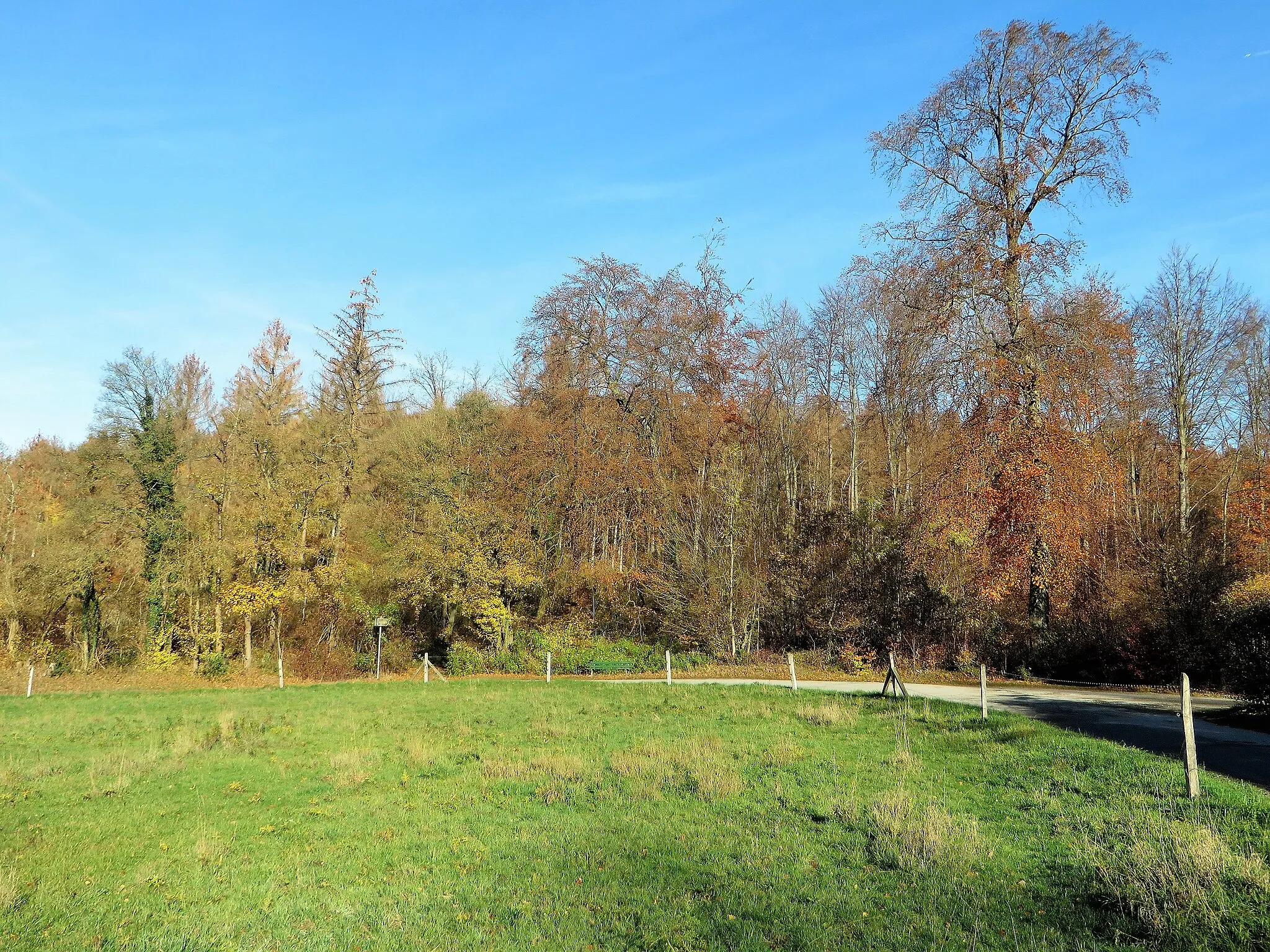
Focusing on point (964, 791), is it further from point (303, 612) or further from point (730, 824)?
point (303, 612)

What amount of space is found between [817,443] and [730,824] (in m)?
34.5

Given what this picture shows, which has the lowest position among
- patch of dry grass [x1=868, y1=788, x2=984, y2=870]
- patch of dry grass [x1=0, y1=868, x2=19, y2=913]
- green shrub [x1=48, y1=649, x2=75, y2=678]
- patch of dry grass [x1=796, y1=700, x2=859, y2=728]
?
green shrub [x1=48, y1=649, x2=75, y2=678]

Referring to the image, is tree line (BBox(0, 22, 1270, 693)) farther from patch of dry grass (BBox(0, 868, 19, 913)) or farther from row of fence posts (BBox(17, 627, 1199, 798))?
patch of dry grass (BBox(0, 868, 19, 913))

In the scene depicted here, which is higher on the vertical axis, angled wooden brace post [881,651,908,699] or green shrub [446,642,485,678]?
angled wooden brace post [881,651,908,699]

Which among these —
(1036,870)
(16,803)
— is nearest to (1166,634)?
(1036,870)

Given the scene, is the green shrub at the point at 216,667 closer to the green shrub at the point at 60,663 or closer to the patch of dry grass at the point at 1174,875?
the green shrub at the point at 60,663

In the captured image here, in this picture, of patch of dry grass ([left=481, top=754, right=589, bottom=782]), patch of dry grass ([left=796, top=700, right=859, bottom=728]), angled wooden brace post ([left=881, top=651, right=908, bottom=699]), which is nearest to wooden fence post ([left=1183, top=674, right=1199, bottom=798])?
patch of dry grass ([left=796, top=700, right=859, bottom=728])

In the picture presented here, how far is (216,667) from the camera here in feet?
106

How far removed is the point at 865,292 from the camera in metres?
38.3

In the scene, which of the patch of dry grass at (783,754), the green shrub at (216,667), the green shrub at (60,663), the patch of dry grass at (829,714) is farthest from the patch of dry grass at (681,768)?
the green shrub at (60,663)

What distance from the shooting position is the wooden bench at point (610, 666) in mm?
30562

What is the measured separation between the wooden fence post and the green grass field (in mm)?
201

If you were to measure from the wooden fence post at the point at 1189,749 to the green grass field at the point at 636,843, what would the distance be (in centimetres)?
20

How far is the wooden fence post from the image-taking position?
898 cm
